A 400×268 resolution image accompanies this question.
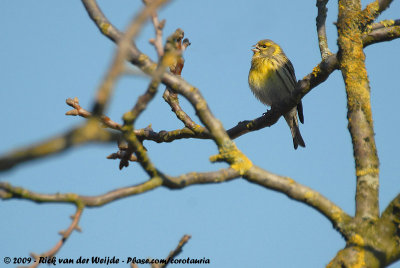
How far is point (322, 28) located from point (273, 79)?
11.5 ft

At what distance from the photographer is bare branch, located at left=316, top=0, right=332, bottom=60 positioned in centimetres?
460

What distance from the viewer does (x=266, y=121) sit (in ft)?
15.5

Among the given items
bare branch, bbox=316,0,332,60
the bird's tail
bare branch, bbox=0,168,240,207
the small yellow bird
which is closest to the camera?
bare branch, bbox=0,168,240,207

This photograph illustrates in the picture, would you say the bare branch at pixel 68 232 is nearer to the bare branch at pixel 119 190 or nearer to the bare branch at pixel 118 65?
the bare branch at pixel 119 190

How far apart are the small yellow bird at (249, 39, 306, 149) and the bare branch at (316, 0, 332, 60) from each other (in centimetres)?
320

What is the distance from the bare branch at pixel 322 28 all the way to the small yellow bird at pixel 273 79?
3.20 metres

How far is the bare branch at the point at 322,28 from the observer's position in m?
4.60

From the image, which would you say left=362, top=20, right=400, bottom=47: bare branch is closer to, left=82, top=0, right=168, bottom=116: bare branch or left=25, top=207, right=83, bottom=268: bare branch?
left=25, top=207, right=83, bottom=268: bare branch

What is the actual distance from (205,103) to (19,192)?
1.00 metres

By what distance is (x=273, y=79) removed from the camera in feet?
27.2

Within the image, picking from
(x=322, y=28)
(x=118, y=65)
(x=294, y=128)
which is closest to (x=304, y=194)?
(x=118, y=65)

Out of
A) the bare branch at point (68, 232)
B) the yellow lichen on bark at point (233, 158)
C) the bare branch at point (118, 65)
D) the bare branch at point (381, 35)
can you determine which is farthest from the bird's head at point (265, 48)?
the bare branch at point (118, 65)

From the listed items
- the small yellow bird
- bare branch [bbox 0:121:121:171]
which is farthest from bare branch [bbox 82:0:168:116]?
the small yellow bird

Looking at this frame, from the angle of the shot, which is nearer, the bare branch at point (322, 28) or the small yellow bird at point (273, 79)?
the bare branch at point (322, 28)
